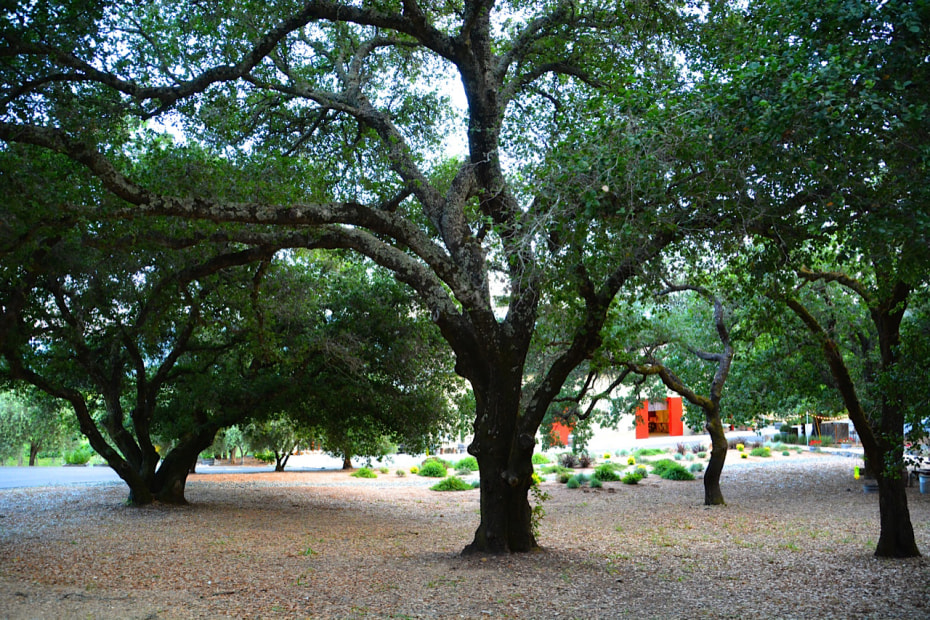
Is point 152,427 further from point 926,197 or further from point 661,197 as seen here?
point 926,197

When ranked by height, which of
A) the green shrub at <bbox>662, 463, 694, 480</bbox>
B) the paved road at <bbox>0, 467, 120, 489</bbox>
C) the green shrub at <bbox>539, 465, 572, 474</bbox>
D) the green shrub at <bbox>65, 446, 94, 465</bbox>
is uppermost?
the green shrub at <bbox>662, 463, 694, 480</bbox>

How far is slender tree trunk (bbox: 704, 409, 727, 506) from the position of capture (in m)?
13.9

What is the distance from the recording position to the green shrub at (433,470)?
2412 cm

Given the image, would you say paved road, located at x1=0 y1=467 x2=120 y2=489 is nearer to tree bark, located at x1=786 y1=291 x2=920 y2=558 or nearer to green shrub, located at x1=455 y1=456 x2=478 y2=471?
green shrub, located at x1=455 y1=456 x2=478 y2=471

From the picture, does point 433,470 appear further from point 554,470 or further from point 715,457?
point 715,457

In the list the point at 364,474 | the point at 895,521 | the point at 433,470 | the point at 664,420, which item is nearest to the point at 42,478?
the point at 364,474

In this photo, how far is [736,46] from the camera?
6.60 metres

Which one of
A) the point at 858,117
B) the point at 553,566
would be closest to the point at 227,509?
the point at 553,566

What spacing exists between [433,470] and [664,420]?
90.9 feet

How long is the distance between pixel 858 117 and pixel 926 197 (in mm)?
624

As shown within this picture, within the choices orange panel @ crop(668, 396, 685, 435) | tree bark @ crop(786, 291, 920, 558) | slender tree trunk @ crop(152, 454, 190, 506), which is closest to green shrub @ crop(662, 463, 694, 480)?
tree bark @ crop(786, 291, 920, 558)

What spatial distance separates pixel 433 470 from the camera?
24188 mm

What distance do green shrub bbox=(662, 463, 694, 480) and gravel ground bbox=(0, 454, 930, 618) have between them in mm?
4757

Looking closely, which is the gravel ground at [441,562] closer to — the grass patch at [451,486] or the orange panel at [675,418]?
the grass patch at [451,486]
